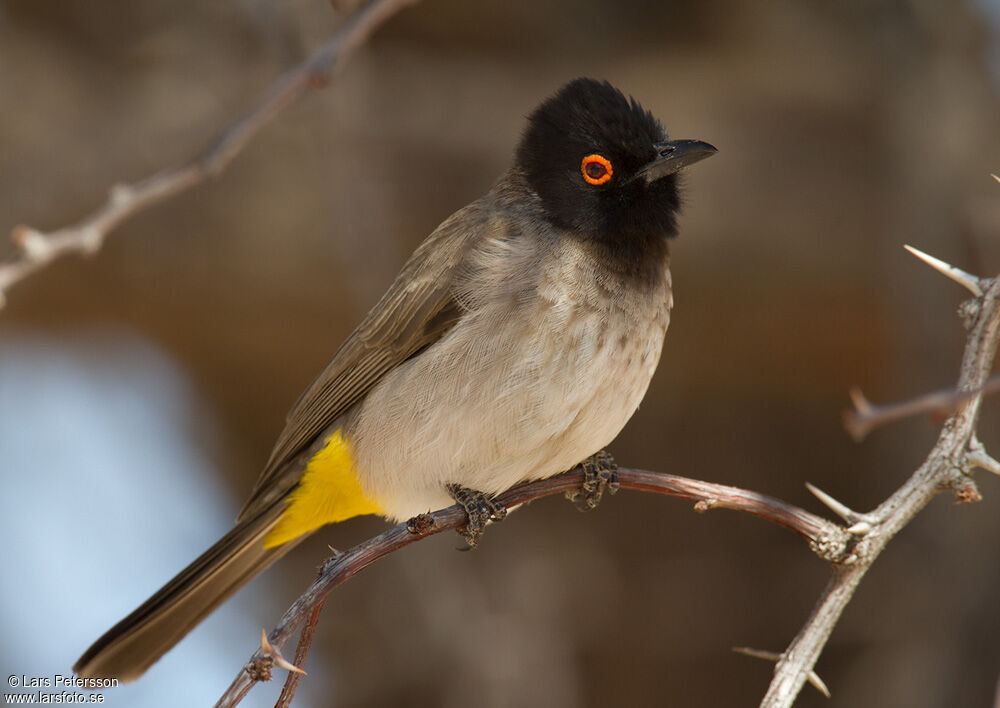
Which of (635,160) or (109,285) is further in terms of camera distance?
(109,285)

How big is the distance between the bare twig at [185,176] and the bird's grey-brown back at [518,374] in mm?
1372

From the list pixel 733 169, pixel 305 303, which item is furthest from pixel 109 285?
pixel 733 169

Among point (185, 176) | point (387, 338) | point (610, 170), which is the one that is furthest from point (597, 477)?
point (185, 176)

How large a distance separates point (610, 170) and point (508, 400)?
0.78 metres

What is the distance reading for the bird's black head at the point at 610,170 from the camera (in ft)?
10.0

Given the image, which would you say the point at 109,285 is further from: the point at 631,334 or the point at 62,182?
the point at 631,334

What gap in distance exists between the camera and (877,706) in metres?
4.13

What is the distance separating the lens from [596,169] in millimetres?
3125

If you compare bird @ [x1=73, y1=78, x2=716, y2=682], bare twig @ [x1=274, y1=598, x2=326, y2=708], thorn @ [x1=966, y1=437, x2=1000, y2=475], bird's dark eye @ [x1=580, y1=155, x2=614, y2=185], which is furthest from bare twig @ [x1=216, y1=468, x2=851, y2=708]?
bird's dark eye @ [x1=580, y1=155, x2=614, y2=185]

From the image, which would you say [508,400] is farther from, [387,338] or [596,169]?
[596,169]

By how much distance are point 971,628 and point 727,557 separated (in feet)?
3.35

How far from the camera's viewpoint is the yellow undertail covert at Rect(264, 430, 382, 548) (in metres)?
3.14

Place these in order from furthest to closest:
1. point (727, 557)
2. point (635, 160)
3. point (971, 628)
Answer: point (727, 557), point (971, 628), point (635, 160)

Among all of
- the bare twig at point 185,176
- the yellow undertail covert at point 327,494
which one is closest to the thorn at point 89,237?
the bare twig at point 185,176
